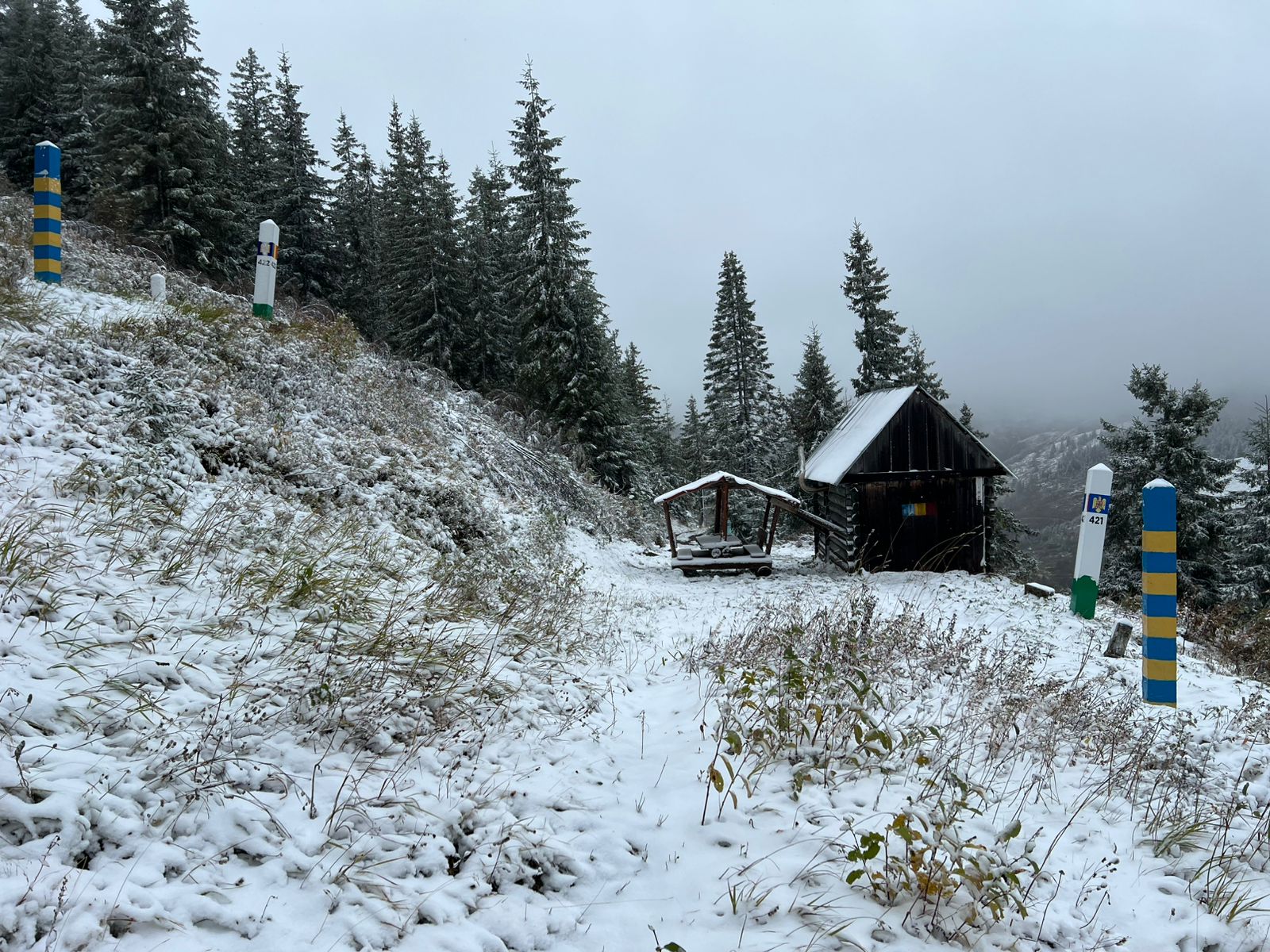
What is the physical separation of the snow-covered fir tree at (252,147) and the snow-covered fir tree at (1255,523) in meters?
39.0

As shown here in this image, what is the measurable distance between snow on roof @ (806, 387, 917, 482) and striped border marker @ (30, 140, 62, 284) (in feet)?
47.3

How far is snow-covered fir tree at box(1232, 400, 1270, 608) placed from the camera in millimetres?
22188

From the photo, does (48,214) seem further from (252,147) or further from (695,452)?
(695,452)

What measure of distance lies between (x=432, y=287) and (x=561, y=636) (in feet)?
67.4

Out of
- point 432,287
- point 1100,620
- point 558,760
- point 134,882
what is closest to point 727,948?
point 558,760

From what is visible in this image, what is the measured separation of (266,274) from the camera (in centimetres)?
1030

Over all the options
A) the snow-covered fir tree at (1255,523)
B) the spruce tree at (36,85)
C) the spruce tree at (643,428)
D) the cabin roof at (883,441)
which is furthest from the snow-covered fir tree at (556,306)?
the snow-covered fir tree at (1255,523)

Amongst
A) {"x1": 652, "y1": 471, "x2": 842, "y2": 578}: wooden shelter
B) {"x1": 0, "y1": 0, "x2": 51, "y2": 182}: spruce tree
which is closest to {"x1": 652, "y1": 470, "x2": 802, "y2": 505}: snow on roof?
{"x1": 652, "y1": 471, "x2": 842, "y2": 578}: wooden shelter

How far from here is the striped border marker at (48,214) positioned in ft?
25.4

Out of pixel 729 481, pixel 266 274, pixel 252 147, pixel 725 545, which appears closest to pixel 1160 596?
pixel 725 545

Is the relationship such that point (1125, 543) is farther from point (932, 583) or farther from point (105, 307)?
point (105, 307)

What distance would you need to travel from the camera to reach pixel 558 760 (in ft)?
11.7

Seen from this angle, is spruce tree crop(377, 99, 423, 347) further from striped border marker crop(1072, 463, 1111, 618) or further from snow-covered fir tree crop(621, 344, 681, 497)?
striped border marker crop(1072, 463, 1111, 618)

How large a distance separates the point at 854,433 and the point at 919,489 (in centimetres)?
225
